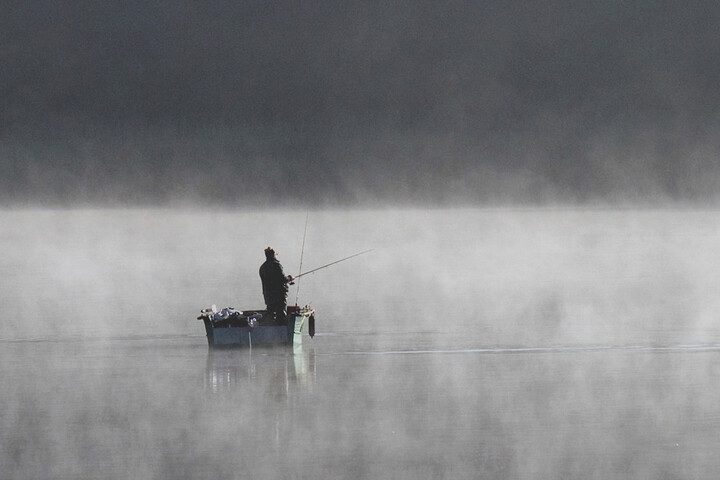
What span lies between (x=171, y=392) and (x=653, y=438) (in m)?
8.47

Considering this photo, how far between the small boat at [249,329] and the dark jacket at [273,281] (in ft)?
1.88

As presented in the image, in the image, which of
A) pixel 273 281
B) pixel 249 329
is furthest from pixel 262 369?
pixel 249 329

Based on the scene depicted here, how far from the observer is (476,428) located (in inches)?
764

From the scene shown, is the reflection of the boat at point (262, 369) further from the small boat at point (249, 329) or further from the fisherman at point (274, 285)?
the fisherman at point (274, 285)

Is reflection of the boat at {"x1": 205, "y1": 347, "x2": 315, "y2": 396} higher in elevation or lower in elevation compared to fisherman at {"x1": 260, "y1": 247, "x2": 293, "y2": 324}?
lower

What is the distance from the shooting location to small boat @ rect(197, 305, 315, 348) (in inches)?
1283

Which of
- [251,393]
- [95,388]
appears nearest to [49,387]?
[95,388]

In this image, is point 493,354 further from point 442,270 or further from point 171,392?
point 442,270

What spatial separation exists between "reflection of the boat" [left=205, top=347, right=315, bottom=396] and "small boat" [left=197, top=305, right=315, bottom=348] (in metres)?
0.20

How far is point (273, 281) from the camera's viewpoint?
31.9 meters

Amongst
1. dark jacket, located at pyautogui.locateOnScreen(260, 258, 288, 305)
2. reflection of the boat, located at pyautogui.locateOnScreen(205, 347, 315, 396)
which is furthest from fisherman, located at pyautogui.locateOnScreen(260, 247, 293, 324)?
reflection of the boat, located at pyautogui.locateOnScreen(205, 347, 315, 396)

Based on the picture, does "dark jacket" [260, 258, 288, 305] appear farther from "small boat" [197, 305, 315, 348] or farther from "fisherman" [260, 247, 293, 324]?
"small boat" [197, 305, 315, 348]

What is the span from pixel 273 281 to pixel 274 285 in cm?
11

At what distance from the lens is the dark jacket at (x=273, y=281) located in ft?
104
